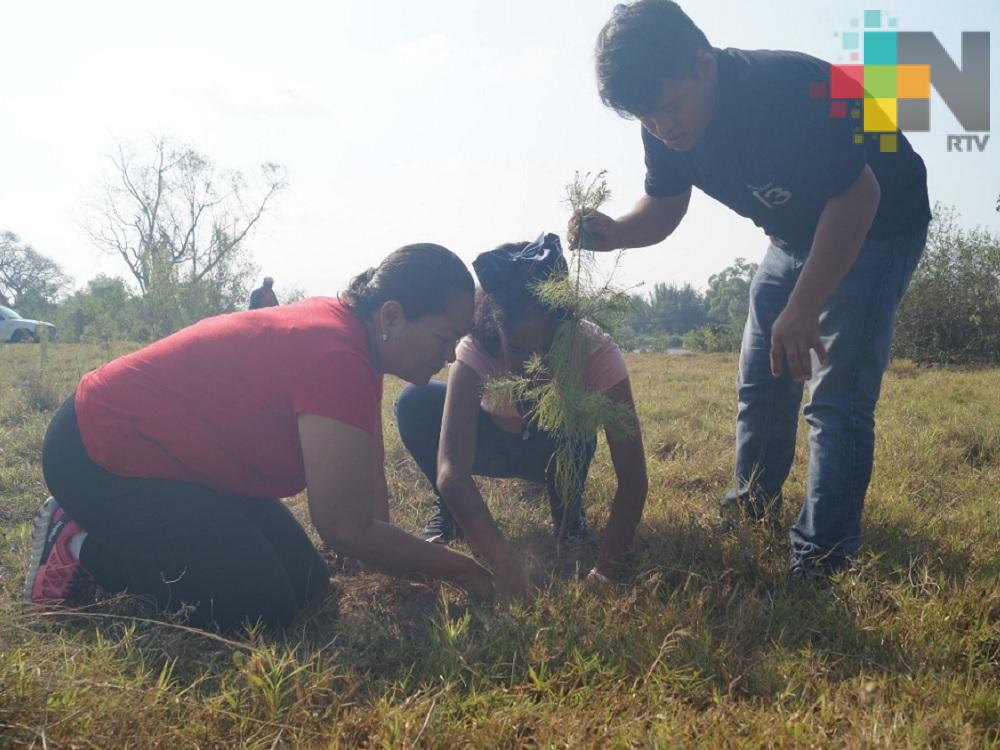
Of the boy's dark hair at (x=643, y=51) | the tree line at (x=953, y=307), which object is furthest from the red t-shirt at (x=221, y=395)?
the tree line at (x=953, y=307)

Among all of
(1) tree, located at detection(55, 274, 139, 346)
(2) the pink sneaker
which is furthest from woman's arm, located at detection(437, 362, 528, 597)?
(1) tree, located at detection(55, 274, 139, 346)

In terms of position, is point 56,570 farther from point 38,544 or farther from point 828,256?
point 828,256

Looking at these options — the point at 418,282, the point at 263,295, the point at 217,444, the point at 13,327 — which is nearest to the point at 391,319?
the point at 418,282

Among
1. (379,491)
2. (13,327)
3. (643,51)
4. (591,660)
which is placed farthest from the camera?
(13,327)

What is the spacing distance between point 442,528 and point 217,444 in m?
1.21

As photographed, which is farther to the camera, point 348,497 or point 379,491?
point 379,491

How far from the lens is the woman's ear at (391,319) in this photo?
8.02ft

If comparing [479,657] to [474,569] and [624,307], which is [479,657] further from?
[624,307]

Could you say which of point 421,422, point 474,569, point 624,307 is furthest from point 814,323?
point 421,422

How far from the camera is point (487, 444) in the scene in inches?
133

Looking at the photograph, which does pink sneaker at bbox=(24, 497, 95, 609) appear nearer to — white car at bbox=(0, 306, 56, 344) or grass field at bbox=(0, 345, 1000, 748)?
grass field at bbox=(0, 345, 1000, 748)

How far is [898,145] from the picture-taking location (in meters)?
2.60

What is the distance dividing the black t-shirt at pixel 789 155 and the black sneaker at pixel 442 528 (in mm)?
1781

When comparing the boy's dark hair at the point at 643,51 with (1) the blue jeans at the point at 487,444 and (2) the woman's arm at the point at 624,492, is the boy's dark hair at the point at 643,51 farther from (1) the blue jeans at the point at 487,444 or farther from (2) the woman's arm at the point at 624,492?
(1) the blue jeans at the point at 487,444
